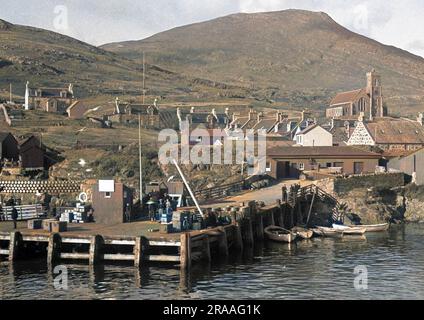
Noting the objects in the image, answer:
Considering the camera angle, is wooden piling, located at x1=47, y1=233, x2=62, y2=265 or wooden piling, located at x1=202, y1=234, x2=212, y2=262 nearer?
wooden piling, located at x1=47, y1=233, x2=62, y2=265

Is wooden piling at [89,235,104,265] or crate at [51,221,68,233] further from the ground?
crate at [51,221,68,233]

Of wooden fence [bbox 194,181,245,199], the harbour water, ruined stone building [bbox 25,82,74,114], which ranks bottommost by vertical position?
the harbour water

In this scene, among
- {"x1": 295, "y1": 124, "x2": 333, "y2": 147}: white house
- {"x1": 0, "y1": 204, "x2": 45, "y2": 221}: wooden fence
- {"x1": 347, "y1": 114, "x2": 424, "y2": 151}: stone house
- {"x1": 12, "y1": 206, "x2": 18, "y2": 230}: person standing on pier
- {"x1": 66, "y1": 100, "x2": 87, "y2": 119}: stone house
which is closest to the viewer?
{"x1": 12, "y1": 206, "x2": 18, "y2": 230}: person standing on pier

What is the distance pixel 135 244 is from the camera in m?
41.5

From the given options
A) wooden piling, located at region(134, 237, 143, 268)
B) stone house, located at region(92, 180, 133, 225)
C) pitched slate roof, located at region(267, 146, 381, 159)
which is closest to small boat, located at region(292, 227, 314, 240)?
stone house, located at region(92, 180, 133, 225)

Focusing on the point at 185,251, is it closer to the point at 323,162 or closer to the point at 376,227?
the point at 376,227

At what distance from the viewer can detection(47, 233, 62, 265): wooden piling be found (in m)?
43.0

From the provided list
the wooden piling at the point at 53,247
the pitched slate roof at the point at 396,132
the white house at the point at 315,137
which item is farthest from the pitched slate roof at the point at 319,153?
the wooden piling at the point at 53,247

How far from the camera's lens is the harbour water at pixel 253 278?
3644 cm

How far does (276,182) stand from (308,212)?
12758 millimetres

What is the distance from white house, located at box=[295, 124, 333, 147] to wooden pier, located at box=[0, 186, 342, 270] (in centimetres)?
4780

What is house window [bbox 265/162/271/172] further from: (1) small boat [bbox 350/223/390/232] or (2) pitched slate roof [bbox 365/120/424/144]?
(2) pitched slate roof [bbox 365/120/424/144]

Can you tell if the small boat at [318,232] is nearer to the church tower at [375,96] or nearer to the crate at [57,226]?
the crate at [57,226]

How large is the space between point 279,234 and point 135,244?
14581 mm
